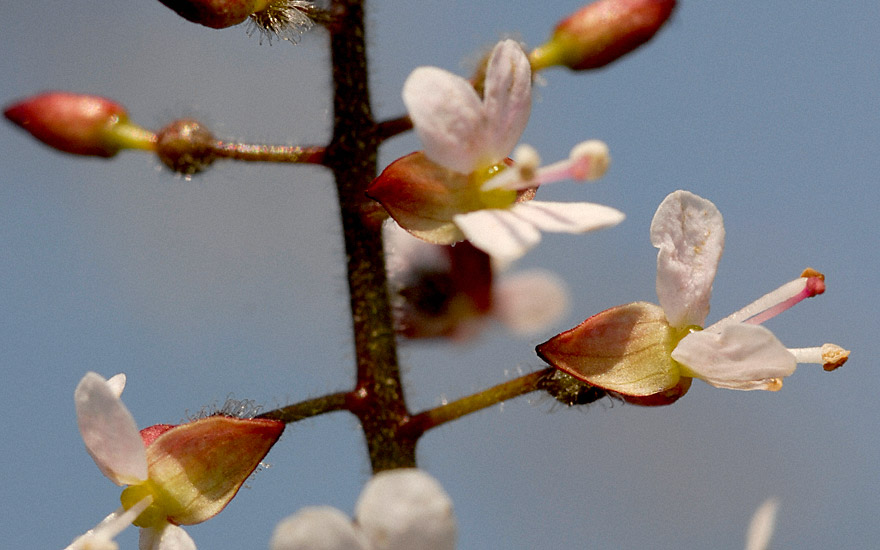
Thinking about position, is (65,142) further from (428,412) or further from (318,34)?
(428,412)

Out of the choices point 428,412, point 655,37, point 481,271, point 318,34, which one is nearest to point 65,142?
point 318,34

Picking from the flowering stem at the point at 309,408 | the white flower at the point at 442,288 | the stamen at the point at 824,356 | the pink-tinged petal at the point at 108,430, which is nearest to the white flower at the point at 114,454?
the pink-tinged petal at the point at 108,430

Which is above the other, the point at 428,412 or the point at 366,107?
the point at 366,107

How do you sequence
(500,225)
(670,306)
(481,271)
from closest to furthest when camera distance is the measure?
1. (500,225)
2. (670,306)
3. (481,271)

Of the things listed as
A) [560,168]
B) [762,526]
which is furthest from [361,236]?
[762,526]

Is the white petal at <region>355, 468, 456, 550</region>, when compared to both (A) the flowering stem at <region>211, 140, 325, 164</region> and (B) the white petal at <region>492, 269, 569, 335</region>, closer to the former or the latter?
(A) the flowering stem at <region>211, 140, 325, 164</region>

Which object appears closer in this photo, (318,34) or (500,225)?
(500,225)
